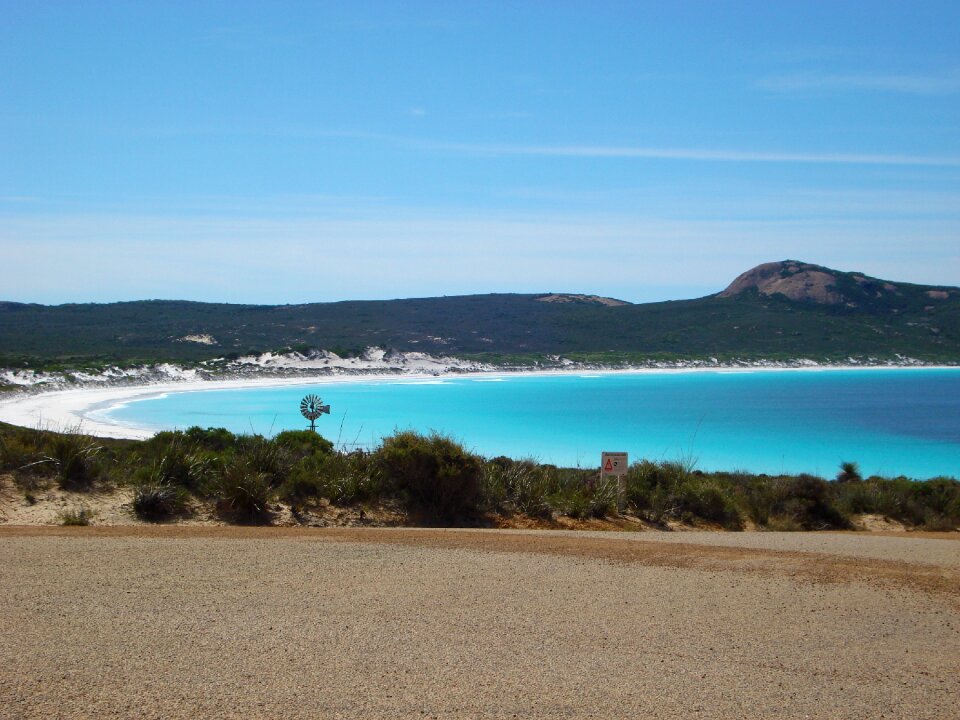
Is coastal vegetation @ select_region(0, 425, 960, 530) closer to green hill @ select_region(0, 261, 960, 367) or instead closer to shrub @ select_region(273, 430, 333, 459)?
shrub @ select_region(273, 430, 333, 459)

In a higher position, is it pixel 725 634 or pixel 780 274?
pixel 780 274

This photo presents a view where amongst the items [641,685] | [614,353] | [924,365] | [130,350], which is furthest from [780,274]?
[641,685]

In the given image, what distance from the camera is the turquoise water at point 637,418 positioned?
34.0 m

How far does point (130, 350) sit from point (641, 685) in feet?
302

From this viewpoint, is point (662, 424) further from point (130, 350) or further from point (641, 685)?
point (130, 350)

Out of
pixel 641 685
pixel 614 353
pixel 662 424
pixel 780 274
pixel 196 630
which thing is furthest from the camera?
pixel 780 274

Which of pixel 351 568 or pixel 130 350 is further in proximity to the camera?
pixel 130 350

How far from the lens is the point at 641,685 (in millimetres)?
5031

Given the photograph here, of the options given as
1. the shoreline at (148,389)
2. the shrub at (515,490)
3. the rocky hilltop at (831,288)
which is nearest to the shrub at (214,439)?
the shoreline at (148,389)

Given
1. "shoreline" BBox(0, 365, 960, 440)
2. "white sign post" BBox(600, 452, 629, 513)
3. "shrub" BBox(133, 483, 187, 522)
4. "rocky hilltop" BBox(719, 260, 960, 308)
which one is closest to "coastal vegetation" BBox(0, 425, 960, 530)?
"shrub" BBox(133, 483, 187, 522)

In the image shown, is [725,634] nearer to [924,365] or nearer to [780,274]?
[924,365]

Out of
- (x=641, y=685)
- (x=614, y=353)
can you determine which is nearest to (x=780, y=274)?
(x=614, y=353)

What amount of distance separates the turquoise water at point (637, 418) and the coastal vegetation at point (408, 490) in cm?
309

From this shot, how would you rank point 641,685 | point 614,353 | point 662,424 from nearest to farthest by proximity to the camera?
point 641,685 < point 662,424 < point 614,353
